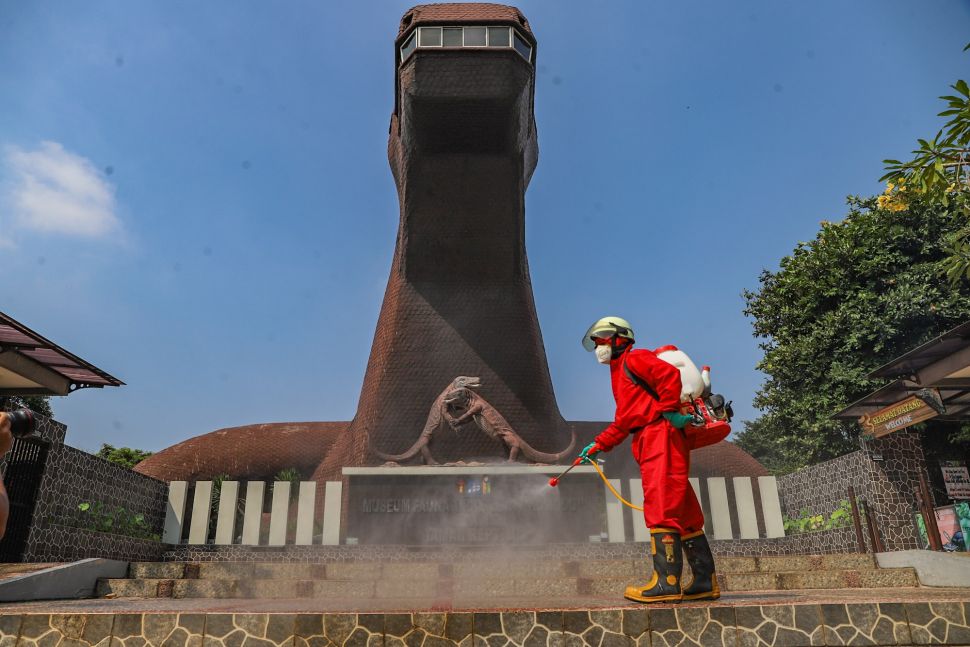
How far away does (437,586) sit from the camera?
6504 mm

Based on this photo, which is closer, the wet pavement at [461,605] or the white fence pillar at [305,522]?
the wet pavement at [461,605]

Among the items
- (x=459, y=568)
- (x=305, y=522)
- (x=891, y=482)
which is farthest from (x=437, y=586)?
(x=891, y=482)

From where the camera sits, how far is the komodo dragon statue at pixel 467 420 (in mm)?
13094

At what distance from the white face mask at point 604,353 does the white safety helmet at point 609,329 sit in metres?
0.07

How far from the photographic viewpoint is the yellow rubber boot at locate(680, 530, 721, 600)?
14.1 ft

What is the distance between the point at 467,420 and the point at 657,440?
9294 millimetres

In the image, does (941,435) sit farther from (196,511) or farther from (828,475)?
(196,511)

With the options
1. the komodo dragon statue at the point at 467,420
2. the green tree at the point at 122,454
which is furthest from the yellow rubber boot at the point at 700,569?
Answer: the green tree at the point at 122,454

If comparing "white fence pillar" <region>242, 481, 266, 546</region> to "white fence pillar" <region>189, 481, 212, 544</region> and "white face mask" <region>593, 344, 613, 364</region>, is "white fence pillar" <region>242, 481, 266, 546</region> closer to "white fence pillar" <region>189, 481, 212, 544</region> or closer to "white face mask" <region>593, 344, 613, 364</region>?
"white fence pillar" <region>189, 481, 212, 544</region>

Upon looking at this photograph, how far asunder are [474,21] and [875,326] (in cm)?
1343

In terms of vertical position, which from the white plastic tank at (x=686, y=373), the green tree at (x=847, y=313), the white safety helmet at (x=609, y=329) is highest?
the green tree at (x=847, y=313)

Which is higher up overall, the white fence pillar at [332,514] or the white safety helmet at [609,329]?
the white safety helmet at [609,329]

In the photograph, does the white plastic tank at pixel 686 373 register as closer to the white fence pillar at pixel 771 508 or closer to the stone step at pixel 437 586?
the stone step at pixel 437 586

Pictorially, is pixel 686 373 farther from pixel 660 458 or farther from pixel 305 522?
pixel 305 522
